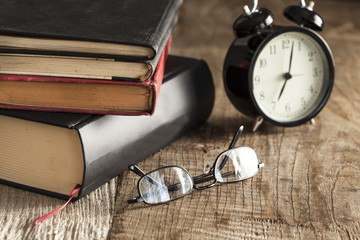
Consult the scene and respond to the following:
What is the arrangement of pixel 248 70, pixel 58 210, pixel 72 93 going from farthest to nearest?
pixel 248 70
pixel 72 93
pixel 58 210

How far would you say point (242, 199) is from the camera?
135 centimetres

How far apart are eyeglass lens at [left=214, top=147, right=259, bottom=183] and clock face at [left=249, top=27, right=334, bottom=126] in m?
0.26

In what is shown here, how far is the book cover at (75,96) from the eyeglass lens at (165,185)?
0.49 feet

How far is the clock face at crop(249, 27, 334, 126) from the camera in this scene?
166 centimetres

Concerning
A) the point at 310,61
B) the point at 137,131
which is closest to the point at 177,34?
the point at 310,61

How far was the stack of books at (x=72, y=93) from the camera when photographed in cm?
131

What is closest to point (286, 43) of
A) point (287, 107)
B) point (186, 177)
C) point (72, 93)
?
point (287, 107)

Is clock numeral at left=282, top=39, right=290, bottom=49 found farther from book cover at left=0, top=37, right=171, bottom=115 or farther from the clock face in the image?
book cover at left=0, top=37, right=171, bottom=115

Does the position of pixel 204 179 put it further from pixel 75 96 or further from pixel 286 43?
pixel 286 43

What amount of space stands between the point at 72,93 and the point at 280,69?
641 millimetres

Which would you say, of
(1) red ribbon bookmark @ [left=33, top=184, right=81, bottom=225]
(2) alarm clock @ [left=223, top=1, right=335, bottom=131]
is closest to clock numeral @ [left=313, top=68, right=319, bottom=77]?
(2) alarm clock @ [left=223, top=1, right=335, bottom=131]

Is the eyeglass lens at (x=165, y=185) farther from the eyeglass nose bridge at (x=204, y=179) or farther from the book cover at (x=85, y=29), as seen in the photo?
the book cover at (x=85, y=29)

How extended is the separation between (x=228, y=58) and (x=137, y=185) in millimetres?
542

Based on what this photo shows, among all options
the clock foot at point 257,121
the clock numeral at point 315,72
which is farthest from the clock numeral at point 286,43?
the clock foot at point 257,121
